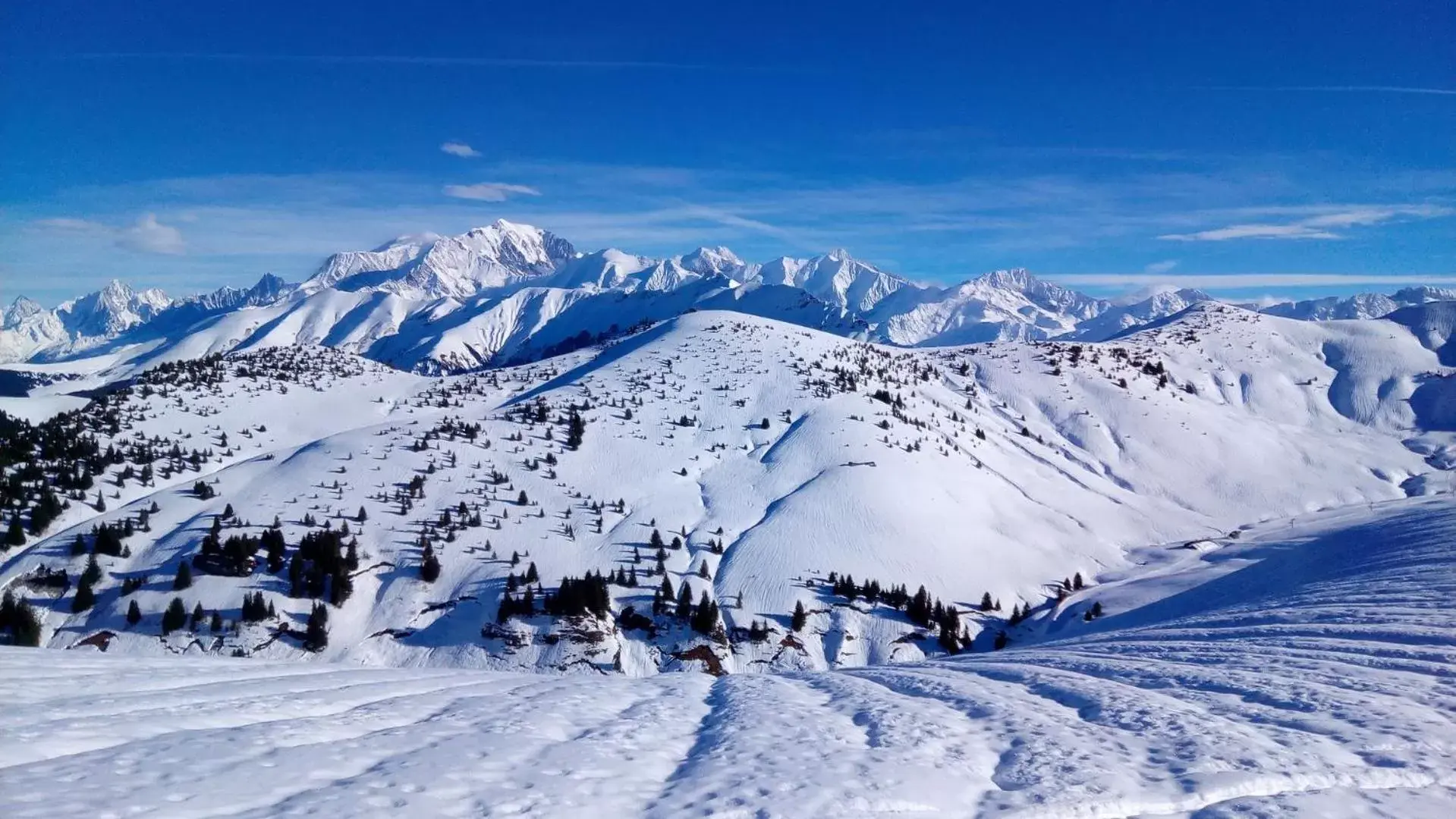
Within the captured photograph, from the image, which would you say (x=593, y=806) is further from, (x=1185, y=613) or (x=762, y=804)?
(x=1185, y=613)

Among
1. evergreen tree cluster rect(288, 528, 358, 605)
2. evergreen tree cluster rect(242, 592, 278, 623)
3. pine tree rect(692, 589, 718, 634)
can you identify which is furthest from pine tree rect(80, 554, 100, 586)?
pine tree rect(692, 589, 718, 634)

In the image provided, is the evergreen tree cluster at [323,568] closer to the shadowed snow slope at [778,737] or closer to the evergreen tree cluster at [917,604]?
the shadowed snow slope at [778,737]

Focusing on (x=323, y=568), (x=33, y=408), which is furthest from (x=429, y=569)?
(x=33, y=408)

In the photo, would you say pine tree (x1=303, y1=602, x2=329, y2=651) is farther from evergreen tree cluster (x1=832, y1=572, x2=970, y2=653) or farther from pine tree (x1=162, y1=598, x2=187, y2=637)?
evergreen tree cluster (x1=832, y1=572, x2=970, y2=653)

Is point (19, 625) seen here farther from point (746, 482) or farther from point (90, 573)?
point (746, 482)

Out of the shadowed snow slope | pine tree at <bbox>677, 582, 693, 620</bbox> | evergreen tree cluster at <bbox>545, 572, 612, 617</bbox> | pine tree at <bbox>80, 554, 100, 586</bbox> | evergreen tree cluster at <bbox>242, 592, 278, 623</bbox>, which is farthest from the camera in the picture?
pine tree at <bbox>677, 582, 693, 620</bbox>
